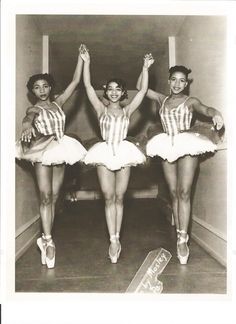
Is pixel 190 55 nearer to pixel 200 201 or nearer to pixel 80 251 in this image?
pixel 200 201

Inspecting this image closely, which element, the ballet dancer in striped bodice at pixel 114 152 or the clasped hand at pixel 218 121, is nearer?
the clasped hand at pixel 218 121

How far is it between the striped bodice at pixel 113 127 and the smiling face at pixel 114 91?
10 cm

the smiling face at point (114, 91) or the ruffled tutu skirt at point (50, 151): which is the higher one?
the smiling face at point (114, 91)

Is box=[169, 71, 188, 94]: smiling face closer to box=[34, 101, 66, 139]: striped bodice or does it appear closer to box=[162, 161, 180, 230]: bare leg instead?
box=[162, 161, 180, 230]: bare leg

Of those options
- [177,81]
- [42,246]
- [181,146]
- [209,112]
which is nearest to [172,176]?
[181,146]

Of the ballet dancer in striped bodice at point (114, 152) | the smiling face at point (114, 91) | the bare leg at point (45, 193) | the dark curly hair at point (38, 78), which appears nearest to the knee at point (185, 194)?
the ballet dancer in striped bodice at point (114, 152)

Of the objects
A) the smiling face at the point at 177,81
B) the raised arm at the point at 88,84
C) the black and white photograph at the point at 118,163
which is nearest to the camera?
the black and white photograph at the point at 118,163

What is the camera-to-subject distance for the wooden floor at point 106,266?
75.6 inches

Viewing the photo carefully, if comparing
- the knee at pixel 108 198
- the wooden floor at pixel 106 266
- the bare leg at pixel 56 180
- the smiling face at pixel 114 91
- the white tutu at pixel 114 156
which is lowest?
the wooden floor at pixel 106 266

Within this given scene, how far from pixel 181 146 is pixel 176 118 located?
0.67ft

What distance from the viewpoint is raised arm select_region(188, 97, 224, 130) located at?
2.04 m

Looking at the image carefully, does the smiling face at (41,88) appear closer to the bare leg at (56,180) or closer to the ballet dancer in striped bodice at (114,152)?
the ballet dancer in striped bodice at (114,152)
